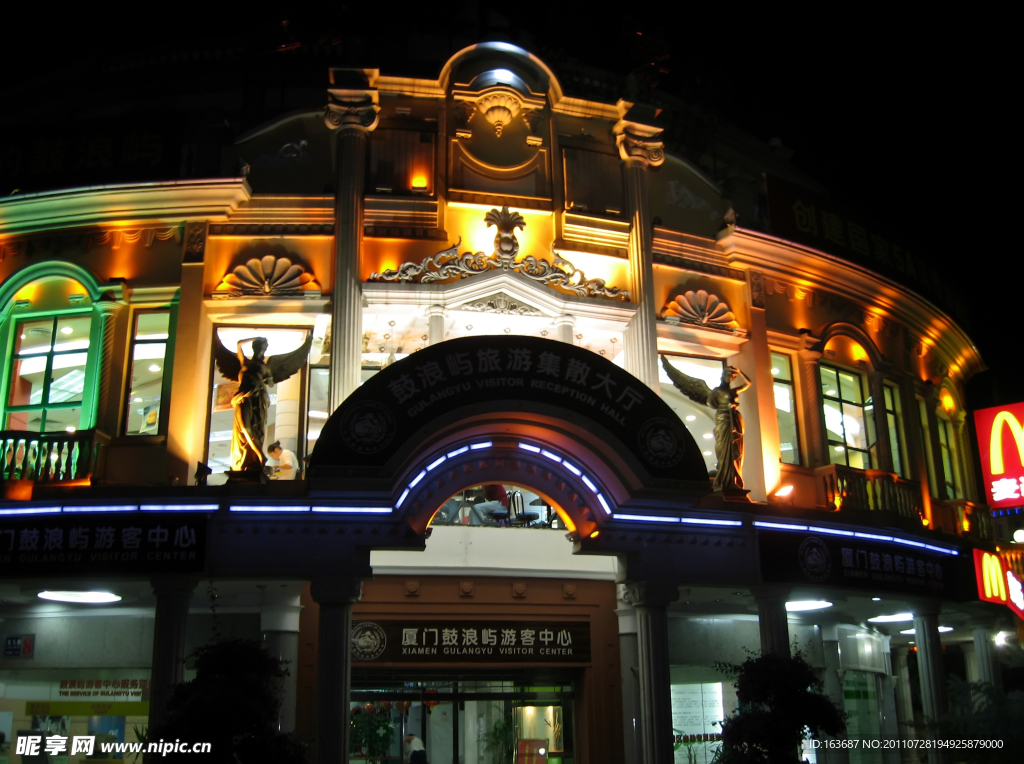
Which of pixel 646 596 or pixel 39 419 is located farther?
pixel 39 419

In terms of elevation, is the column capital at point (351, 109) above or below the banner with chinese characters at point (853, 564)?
above

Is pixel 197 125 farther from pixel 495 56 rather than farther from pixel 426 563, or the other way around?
pixel 426 563

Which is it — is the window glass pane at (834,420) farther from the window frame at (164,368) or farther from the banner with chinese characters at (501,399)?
the window frame at (164,368)

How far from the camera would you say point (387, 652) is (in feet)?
51.2

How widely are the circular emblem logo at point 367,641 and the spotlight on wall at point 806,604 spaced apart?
7593 millimetres

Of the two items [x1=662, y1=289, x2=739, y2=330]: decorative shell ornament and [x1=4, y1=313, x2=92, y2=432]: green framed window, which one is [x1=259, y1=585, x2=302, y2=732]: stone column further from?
[x1=662, y1=289, x2=739, y2=330]: decorative shell ornament

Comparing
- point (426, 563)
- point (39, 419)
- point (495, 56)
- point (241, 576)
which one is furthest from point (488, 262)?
point (39, 419)

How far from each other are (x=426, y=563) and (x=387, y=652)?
1.55 metres

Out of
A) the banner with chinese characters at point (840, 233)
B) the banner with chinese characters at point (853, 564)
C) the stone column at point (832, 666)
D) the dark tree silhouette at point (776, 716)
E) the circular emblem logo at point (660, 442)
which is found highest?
the banner with chinese characters at point (840, 233)

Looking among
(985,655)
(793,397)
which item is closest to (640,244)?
(793,397)

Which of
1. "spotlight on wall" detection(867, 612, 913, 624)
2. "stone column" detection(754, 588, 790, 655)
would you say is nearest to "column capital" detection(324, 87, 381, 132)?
"stone column" detection(754, 588, 790, 655)

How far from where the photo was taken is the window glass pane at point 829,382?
1872 cm

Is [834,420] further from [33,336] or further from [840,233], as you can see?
[33,336]

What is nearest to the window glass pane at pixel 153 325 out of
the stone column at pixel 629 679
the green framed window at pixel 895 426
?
the stone column at pixel 629 679
